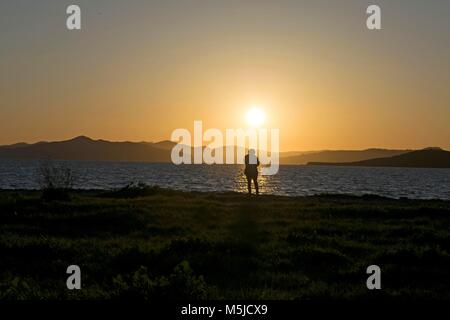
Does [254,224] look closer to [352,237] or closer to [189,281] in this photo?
[352,237]

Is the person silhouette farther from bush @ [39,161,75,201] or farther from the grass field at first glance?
bush @ [39,161,75,201]

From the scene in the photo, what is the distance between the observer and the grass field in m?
11.8

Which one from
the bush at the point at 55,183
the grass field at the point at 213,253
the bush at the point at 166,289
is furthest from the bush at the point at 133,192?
the bush at the point at 166,289

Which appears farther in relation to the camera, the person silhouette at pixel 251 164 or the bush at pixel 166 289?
the person silhouette at pixel 251 164

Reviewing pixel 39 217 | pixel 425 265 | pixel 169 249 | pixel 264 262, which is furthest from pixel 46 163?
pixel 425 265

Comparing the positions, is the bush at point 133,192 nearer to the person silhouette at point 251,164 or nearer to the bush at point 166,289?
the person silhouette at point 251,164

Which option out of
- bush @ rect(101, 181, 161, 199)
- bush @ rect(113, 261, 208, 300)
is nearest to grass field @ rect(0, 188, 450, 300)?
bush @ rect(113, 261, 208, 300)

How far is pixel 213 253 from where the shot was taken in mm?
16266

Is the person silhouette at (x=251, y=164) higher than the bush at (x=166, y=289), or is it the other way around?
the person silhouette at (x=251, y=164)

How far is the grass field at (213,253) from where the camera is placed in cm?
1183

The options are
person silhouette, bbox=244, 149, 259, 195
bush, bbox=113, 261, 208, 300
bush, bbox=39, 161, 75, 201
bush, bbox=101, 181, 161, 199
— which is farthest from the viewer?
bush, bbox=101, 181, 161, 199

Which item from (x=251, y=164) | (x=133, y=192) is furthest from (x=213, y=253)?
(x=133, y=192)
